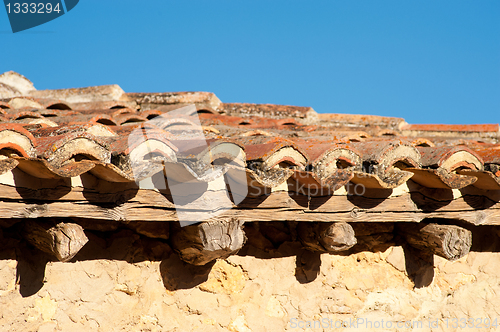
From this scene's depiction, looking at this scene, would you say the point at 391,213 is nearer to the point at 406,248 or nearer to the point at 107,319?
the point at 406,248

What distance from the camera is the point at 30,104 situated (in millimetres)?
3963

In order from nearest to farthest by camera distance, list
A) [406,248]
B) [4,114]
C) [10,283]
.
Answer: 1. [10,283]
2. [406,248]
3. [4,114]

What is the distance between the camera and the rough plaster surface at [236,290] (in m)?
1.86

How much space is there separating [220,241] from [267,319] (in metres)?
0.72

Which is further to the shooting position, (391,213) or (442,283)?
(442,283)

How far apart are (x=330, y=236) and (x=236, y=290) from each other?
595 mm

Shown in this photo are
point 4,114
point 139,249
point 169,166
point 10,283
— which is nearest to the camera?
point 169,166

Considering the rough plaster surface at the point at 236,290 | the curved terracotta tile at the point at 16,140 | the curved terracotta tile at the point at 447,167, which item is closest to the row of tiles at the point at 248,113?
the curved terracotta tile at the point at 447,167

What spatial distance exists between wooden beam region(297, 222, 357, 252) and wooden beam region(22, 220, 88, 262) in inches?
47.3

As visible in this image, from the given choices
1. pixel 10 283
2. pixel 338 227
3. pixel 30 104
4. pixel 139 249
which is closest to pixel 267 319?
pixel 338 227

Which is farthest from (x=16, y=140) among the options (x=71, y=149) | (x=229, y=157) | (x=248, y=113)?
(x=248, y=113)

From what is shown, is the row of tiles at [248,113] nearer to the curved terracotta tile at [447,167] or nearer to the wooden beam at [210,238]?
the curved terracotta tile at [447,167]

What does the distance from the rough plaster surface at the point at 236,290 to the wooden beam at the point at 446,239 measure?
0.26 meters

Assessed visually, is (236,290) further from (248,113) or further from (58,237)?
(248,113)
